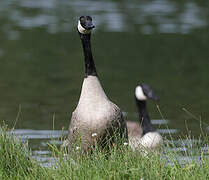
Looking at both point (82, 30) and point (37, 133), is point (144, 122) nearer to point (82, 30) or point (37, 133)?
point (37, 133)

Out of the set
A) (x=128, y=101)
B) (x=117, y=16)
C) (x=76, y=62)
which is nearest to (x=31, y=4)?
(x=117, y=16)

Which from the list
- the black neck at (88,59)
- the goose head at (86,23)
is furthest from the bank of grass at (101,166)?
the goose head at (86,23)

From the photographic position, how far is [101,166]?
260 inches

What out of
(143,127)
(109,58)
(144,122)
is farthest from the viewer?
(109,58)

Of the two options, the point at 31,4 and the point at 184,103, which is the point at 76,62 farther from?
the point at 31,4

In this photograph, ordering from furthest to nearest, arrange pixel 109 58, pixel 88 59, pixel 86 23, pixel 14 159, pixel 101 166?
1. pixel 109 58
2. pixel 88 59
3. pixel 86 23
4. pixel 14 159
5. pixel 101 166

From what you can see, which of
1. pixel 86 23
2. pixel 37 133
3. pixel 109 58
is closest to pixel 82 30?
pixel 86 23

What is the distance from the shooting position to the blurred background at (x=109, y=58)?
1474cm

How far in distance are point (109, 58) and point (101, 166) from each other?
43.7ft

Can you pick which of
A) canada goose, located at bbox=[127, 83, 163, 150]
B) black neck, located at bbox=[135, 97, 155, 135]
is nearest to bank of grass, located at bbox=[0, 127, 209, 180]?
canada goose, located at bbox=[127, 83, 163, 150]

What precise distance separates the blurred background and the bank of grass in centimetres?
331

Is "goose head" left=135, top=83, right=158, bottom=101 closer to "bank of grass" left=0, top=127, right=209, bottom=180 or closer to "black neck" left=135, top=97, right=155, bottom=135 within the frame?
"black neck" left=135, top=97, right=155, bottom=135

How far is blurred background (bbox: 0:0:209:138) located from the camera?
14736 millimetres

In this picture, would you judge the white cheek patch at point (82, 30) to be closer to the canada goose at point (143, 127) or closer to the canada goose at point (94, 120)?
the canada goose at point (94, 120)
